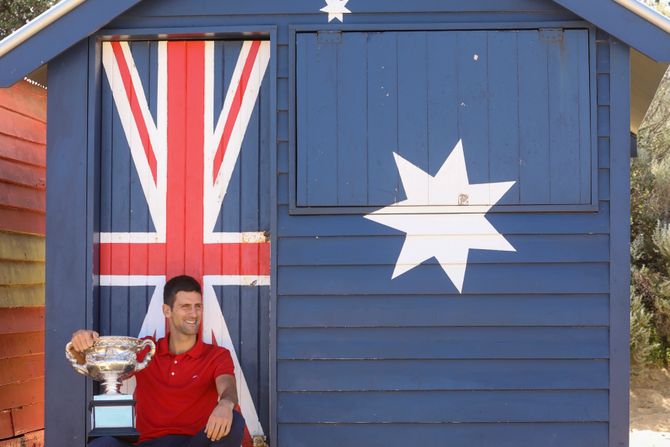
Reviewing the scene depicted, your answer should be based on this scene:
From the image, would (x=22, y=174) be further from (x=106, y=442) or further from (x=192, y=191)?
(x=106, y=442)

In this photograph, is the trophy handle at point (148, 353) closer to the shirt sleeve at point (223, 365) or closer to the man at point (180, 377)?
the man at point (180, 377)

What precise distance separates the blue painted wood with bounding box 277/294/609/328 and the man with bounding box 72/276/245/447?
1.59 ft

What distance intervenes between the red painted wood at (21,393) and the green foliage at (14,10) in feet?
23.9

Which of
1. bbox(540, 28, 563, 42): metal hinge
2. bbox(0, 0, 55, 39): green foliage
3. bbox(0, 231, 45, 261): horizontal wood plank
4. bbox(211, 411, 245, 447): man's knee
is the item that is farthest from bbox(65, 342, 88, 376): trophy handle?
bbox(0, 0, 55, 39): green foliage

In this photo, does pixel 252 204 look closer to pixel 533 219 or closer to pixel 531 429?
pixel 533 219

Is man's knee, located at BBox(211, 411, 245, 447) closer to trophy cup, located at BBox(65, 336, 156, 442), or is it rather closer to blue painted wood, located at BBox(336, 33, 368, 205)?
trophy cup, located at BBox(65, 336, 156, 442)

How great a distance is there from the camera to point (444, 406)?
5004 millimetres

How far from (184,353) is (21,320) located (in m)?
2.46

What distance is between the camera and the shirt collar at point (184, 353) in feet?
16.4

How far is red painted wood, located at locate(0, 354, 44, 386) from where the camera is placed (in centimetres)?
655

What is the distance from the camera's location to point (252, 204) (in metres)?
5.33

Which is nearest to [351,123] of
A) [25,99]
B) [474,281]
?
[474,281]

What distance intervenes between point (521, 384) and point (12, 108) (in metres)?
4.47

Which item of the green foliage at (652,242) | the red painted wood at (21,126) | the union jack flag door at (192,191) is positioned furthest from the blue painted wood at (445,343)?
the green foliage at (652,242)
